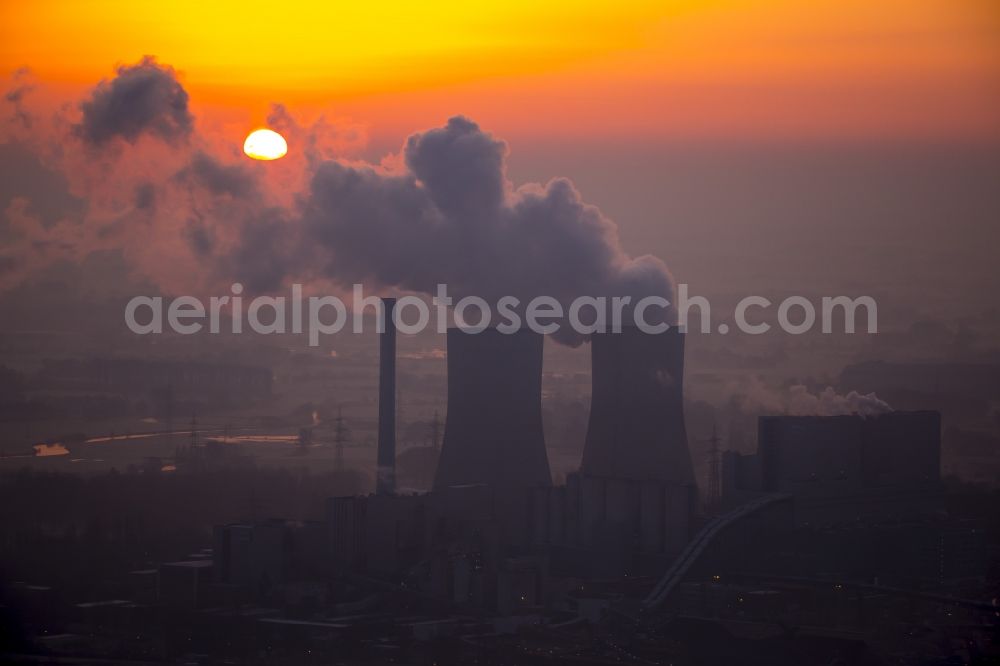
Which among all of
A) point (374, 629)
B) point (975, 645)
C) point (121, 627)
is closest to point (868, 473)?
point (975, 645)

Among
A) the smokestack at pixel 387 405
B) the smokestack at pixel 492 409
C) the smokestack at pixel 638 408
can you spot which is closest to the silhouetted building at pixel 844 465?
the smokestack at pixel 638 408

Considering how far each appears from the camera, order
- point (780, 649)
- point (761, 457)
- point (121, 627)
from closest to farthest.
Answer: point (780, 649) → point (121, 627) → point (761, 457)

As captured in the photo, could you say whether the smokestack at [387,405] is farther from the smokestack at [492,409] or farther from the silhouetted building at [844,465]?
the silhouetted building at [844,465]

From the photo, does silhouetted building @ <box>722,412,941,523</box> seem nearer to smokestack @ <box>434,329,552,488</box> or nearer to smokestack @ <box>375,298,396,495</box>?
smokestack @ <box>434,329,552,488</box>

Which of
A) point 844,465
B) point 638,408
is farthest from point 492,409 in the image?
point 844,465

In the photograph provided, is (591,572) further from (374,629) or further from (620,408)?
(374,629)

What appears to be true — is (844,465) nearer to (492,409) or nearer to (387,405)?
(492,409)

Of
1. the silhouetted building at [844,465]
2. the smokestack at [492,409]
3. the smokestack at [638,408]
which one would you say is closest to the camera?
the smokestack at [492,409]
